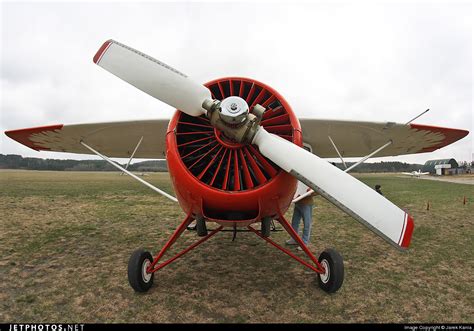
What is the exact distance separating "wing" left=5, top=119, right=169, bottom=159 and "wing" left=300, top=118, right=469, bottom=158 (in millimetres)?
2815

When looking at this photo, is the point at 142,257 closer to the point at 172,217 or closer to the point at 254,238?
the point at 254,238

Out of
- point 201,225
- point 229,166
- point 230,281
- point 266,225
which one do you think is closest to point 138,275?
point 201,225

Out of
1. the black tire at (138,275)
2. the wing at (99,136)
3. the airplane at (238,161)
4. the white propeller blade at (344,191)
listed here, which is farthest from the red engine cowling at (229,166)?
the wing at (99,136)

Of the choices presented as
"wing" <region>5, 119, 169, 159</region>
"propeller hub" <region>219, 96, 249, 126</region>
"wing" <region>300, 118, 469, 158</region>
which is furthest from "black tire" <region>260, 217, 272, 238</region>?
"wing" <region>5, 119, 169, 159</region>

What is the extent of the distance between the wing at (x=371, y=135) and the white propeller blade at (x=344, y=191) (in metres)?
1.92

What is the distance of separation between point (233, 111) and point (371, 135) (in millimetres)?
3804

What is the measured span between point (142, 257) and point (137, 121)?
230 cm

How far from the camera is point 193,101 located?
2.76 meters

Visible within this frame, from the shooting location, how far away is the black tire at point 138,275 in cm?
326

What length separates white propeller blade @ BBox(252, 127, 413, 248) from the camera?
2.37m

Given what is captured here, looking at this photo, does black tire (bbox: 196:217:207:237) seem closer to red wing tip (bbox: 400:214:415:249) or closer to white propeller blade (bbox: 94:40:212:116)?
white propeller blade (bbox: 94:40:212:116)

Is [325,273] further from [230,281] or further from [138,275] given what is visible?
[138,275]

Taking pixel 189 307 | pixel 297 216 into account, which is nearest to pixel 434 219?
pixel 297 216

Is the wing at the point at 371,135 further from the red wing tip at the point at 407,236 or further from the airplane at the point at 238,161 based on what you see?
the red wing tip at the point at 407,236
